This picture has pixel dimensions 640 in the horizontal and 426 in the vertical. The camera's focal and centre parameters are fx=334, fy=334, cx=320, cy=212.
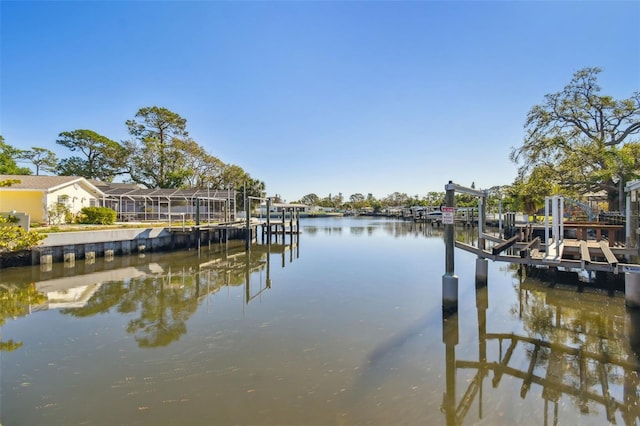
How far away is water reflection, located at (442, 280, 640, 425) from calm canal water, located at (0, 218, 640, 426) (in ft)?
0.10

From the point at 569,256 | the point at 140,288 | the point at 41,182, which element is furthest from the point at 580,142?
the point at 41,182

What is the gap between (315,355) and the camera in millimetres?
6176

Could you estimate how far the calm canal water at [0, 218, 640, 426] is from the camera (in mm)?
4449

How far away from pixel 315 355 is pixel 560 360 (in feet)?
14.0

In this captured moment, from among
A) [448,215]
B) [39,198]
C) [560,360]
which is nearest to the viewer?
[560,360]

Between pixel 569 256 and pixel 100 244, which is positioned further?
pixel 100 244

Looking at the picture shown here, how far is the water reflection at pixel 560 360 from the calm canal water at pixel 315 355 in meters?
0.03

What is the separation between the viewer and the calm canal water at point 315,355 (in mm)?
4449

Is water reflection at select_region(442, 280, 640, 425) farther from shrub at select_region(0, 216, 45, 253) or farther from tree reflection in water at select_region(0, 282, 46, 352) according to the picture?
shrub at select_region(0, 216, 45, 253)

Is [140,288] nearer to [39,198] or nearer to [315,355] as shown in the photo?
[315,355]

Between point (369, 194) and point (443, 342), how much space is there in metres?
127

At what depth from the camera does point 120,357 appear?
6.16m

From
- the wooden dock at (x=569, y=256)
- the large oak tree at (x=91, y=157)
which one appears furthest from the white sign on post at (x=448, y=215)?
the large oak tree at (x=91, y=157)

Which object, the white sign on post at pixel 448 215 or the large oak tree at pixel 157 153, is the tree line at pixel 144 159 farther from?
the white sign on post at pixel 448 215
